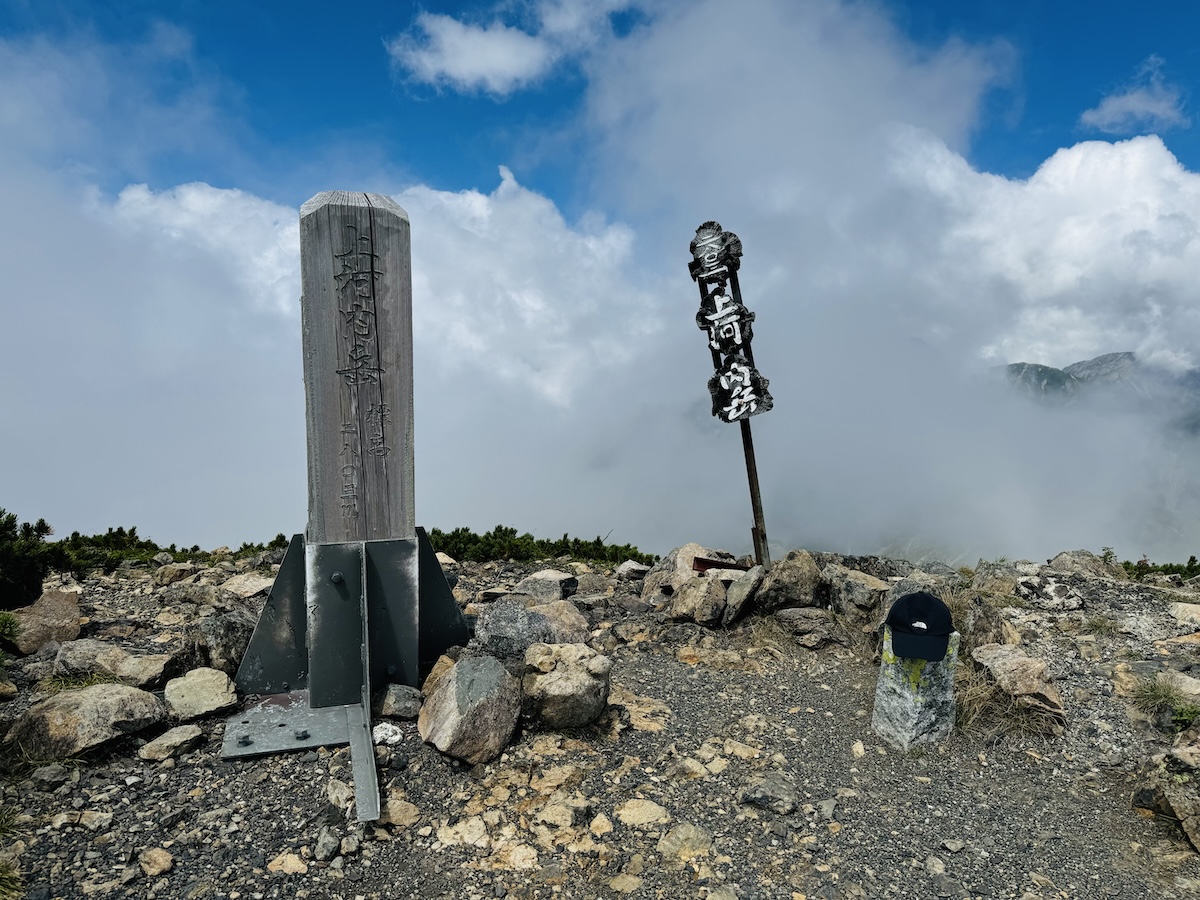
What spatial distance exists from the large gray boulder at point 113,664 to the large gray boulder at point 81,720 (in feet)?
1.83

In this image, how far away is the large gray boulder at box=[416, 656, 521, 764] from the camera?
4539mm

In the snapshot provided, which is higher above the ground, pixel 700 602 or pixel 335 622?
pixel 335 622

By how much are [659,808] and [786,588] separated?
3509mm

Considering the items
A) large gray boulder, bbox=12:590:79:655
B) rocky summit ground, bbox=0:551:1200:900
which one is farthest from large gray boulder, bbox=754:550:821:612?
large gray boulder, bbox=12:590:79:655

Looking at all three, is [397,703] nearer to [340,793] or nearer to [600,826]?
[340,793]

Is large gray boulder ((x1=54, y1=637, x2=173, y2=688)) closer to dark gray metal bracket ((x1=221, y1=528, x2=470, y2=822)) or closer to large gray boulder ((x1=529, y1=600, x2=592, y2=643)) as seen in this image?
dark gray metal bracket ((x1=221, y1=528, x2=470, y2=822))

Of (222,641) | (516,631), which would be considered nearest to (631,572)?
(516,631)

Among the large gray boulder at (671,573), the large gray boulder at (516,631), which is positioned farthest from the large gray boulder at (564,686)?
the large gray boulder at (671,573)

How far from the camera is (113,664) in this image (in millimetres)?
5348

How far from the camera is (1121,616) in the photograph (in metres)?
7.90

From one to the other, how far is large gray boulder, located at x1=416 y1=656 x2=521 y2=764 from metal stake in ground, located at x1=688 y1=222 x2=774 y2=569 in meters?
5.08

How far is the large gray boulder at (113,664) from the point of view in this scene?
5270mm

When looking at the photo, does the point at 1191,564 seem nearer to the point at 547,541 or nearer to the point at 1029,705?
the point at 1029,705

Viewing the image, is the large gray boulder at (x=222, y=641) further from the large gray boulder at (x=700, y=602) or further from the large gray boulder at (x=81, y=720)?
the large gray boulder at (x=700, y=602)
